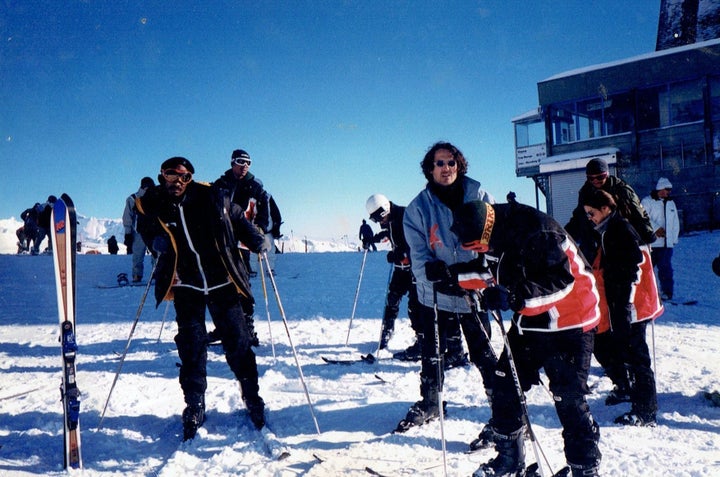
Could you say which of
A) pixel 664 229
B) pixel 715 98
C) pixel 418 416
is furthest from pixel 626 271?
pixel 715 98

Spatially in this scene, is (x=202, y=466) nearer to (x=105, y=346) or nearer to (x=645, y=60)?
(x=105, y=346)

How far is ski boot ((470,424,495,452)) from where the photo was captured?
3.06 metres

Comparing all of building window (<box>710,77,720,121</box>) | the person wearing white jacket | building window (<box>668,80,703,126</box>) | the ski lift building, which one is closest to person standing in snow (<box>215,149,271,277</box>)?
the person wearing white jacket

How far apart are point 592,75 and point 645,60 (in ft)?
7.62

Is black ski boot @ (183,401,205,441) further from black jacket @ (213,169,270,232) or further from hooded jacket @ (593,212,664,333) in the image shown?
hooded jacket @ (593,212,664,333)

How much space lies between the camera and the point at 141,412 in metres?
3.97

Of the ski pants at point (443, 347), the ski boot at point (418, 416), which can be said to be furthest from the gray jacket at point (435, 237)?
the ski boot at point (418, 416)

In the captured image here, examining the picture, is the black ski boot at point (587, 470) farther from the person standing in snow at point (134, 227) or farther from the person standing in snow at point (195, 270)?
the person standing in snow at point (134, 227)

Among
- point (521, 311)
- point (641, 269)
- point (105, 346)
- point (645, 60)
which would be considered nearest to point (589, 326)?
point (521, 311)

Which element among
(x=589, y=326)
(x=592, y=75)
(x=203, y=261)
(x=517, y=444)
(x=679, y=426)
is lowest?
(x=679, y=426)

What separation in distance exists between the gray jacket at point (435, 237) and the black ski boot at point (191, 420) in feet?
6.51

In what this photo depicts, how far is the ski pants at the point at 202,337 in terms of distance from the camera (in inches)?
135

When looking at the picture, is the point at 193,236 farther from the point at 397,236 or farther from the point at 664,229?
the point at 664,229

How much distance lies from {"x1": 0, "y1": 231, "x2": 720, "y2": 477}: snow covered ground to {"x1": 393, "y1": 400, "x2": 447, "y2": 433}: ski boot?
61 millimetres
